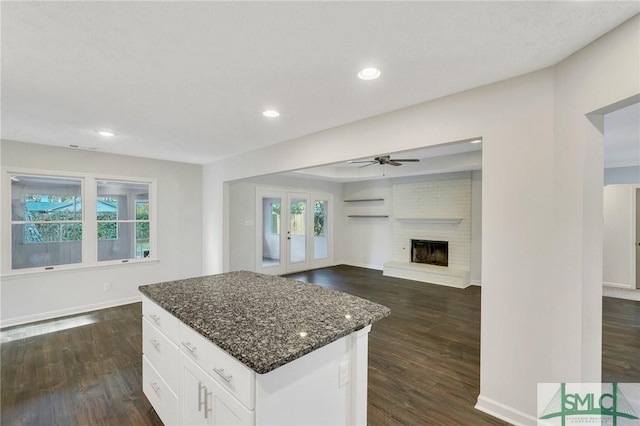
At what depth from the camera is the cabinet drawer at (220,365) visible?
1140mm

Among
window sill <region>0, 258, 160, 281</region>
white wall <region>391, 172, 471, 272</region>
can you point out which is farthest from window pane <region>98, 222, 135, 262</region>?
white wall <region>391, 172, 471, 272</region>

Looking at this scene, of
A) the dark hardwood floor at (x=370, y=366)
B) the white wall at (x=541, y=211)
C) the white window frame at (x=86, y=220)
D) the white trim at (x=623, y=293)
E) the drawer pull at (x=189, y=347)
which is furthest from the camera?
the white trim at (x=623, y=293)

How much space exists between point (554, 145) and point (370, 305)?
1.63 meters

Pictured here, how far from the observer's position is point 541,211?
191 centimetres

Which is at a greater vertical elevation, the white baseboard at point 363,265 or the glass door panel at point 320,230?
the glass door panel at point 320,230

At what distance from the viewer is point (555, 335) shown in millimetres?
1849

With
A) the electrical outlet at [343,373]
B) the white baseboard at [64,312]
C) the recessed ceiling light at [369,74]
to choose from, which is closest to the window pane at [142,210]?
the white baseboard at [64,312]

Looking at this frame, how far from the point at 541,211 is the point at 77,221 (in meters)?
5.79

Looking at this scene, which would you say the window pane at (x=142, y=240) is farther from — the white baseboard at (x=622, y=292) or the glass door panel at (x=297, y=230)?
the white baseboard at (x=622, y=292)

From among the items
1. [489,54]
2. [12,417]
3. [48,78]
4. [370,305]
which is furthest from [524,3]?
[12,417]

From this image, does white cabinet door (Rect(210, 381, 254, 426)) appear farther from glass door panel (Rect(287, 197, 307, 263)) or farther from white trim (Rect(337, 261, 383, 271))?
white trim (Rect(337, 261, 383, 271))

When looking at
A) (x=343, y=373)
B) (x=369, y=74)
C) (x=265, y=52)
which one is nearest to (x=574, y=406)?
(x=343, y=373)

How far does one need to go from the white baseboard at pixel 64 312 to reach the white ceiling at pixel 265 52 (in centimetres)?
277

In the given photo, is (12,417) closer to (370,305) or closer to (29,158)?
(370,305)
